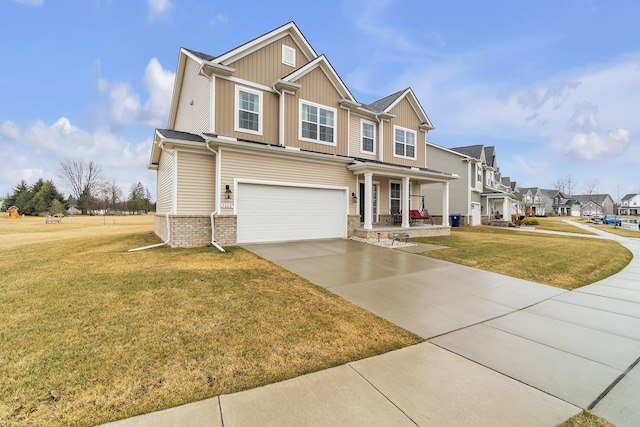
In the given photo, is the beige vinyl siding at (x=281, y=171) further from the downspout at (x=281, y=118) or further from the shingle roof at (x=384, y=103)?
the shingle roof at (x=384, y=103)

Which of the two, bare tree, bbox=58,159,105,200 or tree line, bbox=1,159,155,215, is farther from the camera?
bare tree, bbox=58,159,105,200

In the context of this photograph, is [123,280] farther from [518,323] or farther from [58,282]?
[518,323]

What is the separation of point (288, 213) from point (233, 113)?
4.86 m

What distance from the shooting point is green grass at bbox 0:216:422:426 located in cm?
236

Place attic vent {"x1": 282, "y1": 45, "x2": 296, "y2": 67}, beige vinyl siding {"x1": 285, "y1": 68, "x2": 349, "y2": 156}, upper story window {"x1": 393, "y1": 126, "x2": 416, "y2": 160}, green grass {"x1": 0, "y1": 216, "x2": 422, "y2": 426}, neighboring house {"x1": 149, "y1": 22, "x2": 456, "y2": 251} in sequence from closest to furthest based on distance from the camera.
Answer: green grass {"x1": 0, "y1": 216, "x2": 422, "y2": 426}, neighboring house {"x1": 149, "y1": 22, "x2": 456, "y2": 251}, beige vinyl siding {"x1": 285, "y1": 68, "x2": 349, "y2": 156}, attic vent {"x1": 282, "y1": 45, "x2": 296, "y2": 67}, upper story window {"x1": 393, "y1": 126, "x2": 416, "y2": 160}

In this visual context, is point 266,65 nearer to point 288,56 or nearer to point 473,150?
point 288,56

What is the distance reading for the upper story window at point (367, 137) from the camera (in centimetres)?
1560

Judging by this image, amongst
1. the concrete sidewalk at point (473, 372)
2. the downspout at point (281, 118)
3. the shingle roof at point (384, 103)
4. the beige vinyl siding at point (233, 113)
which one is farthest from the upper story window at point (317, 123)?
the concrete sidewalk at point (473, 372)

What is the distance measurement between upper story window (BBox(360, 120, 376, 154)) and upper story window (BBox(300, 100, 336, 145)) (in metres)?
2.30

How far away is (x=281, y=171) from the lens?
1156 cm

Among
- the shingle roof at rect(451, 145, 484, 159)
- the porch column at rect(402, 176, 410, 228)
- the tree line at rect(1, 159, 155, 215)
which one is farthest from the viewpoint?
the tree line at rect(1, 159, 155, 215)

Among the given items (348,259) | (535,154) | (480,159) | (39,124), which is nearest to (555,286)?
(348,259)

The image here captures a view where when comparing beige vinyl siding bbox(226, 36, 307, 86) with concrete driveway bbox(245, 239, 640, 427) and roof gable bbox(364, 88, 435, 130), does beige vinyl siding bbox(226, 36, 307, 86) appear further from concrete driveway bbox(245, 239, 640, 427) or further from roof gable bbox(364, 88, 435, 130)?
concrete driveway bbox(245, 239, 640, 427)

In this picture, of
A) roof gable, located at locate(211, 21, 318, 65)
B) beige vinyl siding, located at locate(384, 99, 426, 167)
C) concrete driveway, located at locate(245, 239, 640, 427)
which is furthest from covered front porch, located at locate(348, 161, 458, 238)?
roof gable, located at locate(211, 21, 318, 65)
